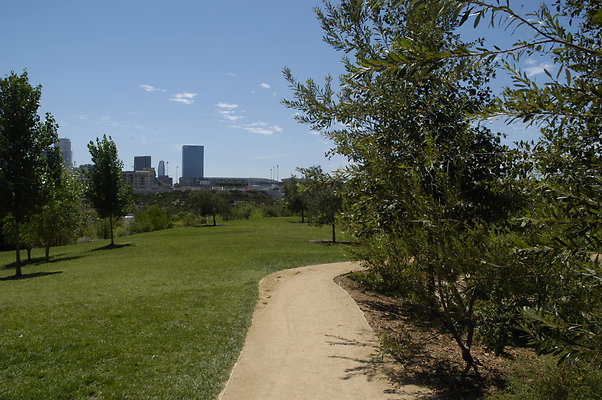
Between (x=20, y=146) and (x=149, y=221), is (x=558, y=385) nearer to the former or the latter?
(x=20, y=146)

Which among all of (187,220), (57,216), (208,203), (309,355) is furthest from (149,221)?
(309,355)

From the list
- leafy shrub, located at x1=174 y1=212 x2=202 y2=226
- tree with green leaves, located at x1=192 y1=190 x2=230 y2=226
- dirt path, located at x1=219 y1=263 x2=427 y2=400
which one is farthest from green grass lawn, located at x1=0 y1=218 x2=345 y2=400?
tree with green leaves, located at x1=192 y1=190 x2=230 y2=226

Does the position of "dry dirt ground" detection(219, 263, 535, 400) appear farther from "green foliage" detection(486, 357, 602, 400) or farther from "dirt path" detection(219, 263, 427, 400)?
"green foliage" detection(486, 357, 602, 400)

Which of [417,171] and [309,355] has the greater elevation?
[417,171]

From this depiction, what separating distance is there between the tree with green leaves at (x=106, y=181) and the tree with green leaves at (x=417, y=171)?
30.0 m

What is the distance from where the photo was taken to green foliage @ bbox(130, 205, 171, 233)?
163 ft

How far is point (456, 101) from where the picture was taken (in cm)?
593

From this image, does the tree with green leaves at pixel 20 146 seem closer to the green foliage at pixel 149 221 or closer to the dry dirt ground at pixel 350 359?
the dry dirt ground at pixel 350 359

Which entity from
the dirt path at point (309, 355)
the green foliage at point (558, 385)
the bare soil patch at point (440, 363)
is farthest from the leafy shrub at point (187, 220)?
the green foliage at point (558, 385)

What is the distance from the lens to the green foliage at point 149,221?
163ft

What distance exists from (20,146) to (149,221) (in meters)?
31.3

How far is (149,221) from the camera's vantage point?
4981 centimetres

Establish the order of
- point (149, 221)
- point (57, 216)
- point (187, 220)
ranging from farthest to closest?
point (187, 220) → point (149, 221) → point (57, 216)

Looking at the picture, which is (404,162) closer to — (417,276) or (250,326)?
(417,276)
